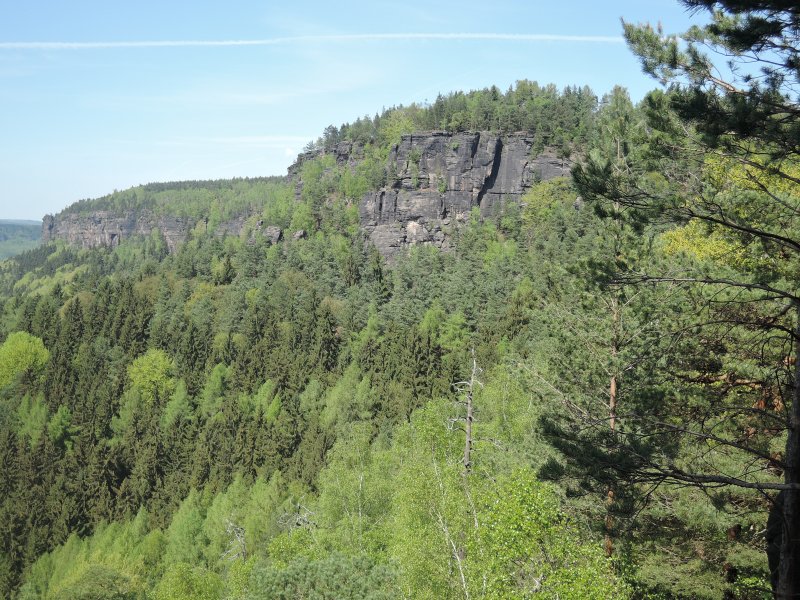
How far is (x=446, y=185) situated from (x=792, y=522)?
330 ft

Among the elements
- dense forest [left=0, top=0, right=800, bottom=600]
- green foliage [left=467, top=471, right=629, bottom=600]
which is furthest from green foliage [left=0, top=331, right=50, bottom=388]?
green foliage [left=467, top=471, right=629, bottom=600]

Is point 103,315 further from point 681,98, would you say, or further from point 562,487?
point 681,98

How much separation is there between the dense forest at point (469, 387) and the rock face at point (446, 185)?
4.03 meters

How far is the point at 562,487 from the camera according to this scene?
1488 centimetres

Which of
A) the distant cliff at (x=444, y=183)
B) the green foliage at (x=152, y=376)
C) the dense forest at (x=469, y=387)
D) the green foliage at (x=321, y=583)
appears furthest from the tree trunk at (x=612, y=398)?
the distant cliff at (x=444, y=183)

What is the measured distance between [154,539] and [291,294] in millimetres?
38781

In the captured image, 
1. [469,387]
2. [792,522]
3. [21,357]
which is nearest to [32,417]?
[21,357]

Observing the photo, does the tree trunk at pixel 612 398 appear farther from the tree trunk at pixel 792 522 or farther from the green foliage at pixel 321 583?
the tree trunk at pixel 792 522

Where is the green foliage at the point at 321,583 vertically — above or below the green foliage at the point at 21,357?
above

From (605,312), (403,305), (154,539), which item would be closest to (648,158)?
(605,312)

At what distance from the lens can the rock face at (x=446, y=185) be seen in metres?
103

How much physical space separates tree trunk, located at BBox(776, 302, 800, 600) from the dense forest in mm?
30

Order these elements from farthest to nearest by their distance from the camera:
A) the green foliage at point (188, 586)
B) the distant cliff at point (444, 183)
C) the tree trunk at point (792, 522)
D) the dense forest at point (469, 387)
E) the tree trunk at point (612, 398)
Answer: the distant cliff at point (444, 183)
the green foliage at point (188, 586)
the tree trunk at point (612, 398)
the dense forest at point (469, 387)
the tree trunk at point (792, 522)

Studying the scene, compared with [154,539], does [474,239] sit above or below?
above
